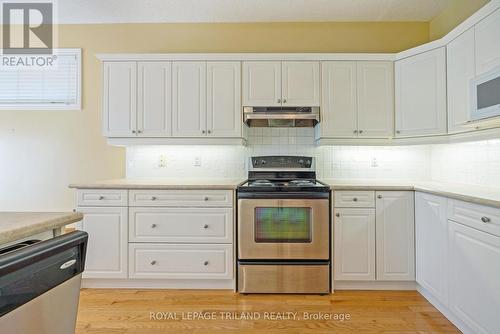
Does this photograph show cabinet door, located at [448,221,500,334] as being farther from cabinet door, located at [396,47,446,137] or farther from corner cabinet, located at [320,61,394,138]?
corner cabinet, located at [320,61,394,138]

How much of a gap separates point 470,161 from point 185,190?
2.55 meters

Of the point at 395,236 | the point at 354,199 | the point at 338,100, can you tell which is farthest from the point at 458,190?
the point at 338,100

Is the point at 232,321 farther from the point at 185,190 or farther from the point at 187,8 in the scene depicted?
the point at 187,8

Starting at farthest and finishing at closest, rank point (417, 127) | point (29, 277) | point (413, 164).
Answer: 1. point (413, 164)
2. point (417, 127)
3. point (29, 277)

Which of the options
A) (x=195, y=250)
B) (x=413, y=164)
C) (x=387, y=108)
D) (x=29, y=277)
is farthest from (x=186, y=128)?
(x=413, y=164)

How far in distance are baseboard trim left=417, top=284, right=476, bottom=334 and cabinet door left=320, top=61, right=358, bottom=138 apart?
1503 mm

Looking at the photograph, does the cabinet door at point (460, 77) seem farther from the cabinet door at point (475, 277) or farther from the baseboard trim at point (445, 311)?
the baseboard trim at point (445, 311)

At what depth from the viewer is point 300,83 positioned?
2781 mm

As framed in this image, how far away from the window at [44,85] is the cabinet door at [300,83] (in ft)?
7.73

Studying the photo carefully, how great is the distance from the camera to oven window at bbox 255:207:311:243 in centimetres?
244

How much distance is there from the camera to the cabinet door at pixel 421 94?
250 cm

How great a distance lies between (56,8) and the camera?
9.57 ft

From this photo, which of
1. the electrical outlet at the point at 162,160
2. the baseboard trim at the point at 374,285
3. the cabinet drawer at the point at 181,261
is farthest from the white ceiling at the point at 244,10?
the baseboard trim at the point at 374,285

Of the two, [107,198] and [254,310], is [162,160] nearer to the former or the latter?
[107,198]
